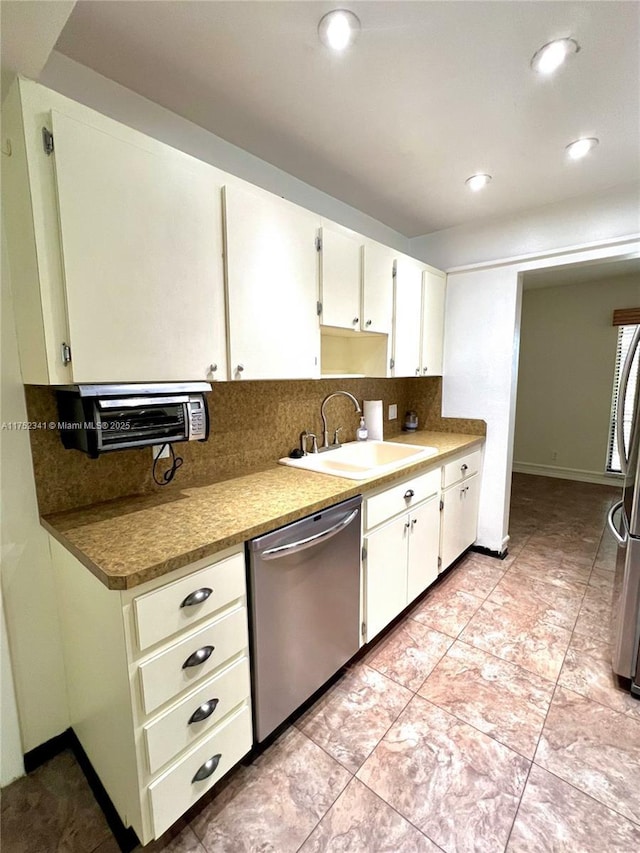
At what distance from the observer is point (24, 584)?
131cm

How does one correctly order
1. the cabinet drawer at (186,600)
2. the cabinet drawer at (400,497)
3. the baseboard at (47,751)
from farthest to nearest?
the cabinet drawer at (400,497)
the baseboard at (47,751)
the cabinet drawer at (186,600)

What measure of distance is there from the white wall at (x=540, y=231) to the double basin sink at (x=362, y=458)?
1.52 m

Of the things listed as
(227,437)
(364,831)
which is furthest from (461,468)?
(364,831)

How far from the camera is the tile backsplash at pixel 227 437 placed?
133cm

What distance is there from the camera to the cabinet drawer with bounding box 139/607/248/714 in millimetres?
1013

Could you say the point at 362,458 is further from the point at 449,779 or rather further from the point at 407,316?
the point at 449,779

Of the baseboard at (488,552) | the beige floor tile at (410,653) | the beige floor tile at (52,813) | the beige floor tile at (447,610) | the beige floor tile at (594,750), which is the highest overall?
the baseboard at (488,552)

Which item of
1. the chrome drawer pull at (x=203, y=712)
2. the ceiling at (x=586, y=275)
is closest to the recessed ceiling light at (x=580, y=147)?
the ceiling at (x=586, y=275)

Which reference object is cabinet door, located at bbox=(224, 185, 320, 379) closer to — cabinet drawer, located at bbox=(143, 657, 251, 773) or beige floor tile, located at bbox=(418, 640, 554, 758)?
cabinet drawer, located at bbox=(143, 657, 251, 773)

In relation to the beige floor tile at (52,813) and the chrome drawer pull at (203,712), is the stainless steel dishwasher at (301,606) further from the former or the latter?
the beige floor tile at (52,813)

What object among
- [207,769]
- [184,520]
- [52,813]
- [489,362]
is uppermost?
[489,362]

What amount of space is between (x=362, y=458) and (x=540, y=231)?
75.6 inches

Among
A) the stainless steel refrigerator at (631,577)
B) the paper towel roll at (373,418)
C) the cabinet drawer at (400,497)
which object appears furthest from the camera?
the paper towel roll at (373,418)

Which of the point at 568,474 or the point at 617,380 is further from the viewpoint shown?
the point at 568,474
